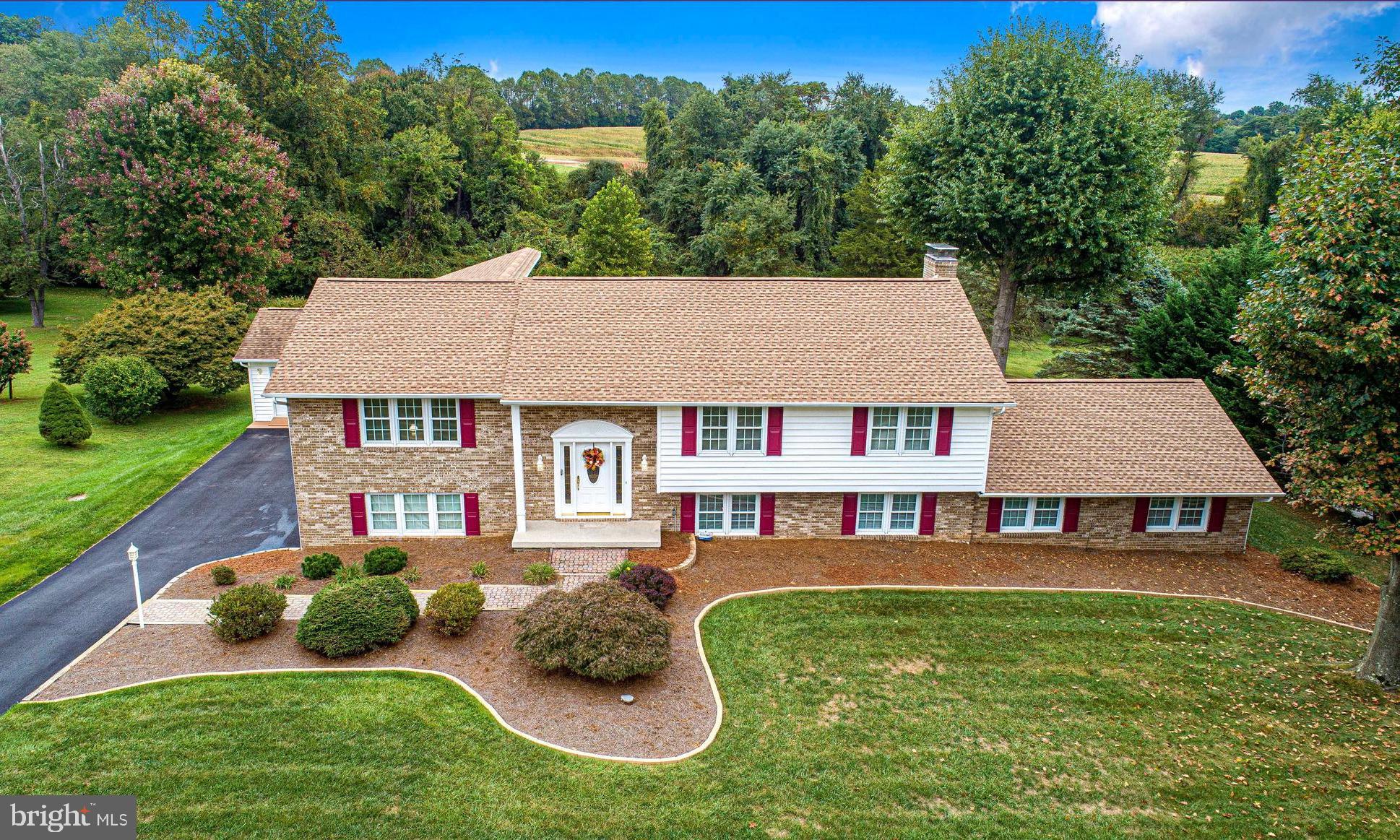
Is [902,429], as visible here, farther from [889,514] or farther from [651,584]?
[651,584]

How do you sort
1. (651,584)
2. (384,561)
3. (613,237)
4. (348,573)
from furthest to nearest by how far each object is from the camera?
(613,237), (384,561), (348,573), (651,584)

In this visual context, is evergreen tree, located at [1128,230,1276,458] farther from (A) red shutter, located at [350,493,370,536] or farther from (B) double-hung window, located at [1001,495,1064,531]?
(A) red shutter, located at [350,493,370,536]

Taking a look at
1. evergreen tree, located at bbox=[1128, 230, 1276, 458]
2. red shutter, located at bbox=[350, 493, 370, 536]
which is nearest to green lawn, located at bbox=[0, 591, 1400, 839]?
red shutter, located at bbox=[350, 493, 370, 536]

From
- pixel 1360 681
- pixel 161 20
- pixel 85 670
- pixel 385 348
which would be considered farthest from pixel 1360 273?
pixel 161 20

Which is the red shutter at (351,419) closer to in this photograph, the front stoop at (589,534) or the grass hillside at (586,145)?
the front stoop at (589,534)

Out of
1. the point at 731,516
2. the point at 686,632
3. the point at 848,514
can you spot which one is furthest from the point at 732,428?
the point at 686,632

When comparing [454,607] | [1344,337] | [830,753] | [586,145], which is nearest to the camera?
[830,753]
